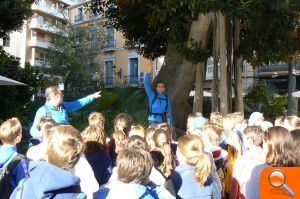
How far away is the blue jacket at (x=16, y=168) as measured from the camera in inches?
142

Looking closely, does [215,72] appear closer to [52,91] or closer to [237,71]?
[237,71]

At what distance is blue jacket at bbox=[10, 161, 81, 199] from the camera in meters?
2.80

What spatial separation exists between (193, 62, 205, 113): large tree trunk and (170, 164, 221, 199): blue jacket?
774 cm

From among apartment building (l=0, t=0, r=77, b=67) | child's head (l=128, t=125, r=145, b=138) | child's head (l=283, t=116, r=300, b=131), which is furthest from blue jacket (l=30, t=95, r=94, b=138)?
apartment building (l=0, t=0, r=77, b=67)

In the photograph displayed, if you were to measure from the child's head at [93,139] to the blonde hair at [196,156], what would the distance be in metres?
0.88

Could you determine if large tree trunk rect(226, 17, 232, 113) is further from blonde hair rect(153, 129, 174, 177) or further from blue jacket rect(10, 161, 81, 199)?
blue jacket rect(10, 161, 81, 199)

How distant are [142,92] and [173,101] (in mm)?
2047

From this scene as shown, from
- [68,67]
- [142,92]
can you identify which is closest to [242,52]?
[142,92]

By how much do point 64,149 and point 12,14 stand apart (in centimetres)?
1153

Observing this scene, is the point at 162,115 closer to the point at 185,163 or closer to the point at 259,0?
the point at 259,0

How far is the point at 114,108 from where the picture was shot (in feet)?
42.6

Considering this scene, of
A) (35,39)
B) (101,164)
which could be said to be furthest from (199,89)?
(35,39)

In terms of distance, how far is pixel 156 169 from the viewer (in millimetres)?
4098

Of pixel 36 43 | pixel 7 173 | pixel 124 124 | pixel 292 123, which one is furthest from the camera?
pixel 36 43
